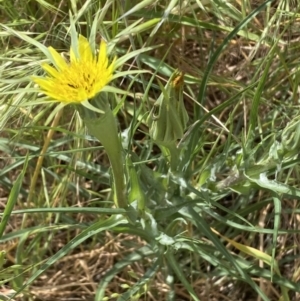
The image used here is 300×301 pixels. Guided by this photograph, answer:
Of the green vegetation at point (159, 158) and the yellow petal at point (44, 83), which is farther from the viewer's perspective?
the green vegetation at point (159, 158)

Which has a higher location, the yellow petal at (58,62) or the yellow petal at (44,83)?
the yellow petal at (58,62)

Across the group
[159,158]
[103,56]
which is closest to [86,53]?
[103,56]

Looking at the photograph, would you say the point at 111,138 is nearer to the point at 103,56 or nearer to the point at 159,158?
the point at 103,56

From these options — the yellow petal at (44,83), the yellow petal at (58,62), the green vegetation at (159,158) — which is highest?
the yellow petal at (58,62)

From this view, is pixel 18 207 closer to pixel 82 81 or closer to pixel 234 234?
pixel 234 234

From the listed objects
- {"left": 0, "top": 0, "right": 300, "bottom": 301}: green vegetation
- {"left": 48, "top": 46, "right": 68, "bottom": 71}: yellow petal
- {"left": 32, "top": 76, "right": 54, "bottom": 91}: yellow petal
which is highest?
{"left": 48, "top": 46, "right": 68, "bottom": 71}: yellow petal

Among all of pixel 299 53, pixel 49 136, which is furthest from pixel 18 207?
pixel 299 53
